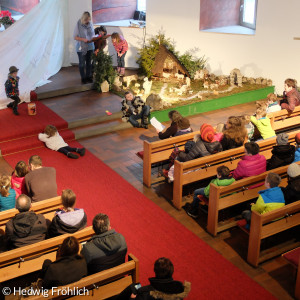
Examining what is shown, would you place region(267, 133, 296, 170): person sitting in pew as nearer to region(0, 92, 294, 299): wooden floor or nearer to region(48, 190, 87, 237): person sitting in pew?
region(0, 92, 294, 299): wooden floor

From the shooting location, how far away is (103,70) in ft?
36.1

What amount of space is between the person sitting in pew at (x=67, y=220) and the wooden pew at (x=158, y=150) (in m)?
2.18

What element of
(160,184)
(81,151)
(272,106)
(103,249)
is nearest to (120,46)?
(81,151)

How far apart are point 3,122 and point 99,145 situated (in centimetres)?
198

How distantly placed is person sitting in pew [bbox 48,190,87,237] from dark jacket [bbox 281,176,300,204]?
2.38m

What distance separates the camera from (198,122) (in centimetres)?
1012

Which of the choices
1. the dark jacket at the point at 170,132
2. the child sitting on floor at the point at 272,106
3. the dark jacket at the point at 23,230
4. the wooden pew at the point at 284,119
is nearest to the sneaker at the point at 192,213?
the dark jacket at the point at 170,132

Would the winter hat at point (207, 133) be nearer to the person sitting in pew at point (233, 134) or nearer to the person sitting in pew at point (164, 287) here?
the person sitting in pew at point (233, 134)

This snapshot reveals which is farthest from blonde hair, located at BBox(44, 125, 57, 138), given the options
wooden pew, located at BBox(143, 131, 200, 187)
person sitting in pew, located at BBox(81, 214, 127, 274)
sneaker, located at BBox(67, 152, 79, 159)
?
person sitting in pew, located at BBox(81, 214, 127, 274)

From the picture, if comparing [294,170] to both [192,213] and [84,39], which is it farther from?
[84,39]

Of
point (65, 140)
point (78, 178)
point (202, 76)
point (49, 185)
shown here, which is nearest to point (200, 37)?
point (202, 76)

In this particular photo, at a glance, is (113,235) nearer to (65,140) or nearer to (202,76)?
(65,140)

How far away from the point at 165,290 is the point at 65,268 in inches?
38.3

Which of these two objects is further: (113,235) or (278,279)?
(278,279)
